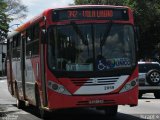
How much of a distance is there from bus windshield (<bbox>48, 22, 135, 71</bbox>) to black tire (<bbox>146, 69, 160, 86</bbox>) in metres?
9.53

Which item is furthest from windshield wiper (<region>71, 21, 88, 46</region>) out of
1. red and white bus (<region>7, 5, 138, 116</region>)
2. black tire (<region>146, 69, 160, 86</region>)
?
black tire (<region>146, 69, 160, 86</region>)

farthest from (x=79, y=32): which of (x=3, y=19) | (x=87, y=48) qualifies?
(x=3, y=19)

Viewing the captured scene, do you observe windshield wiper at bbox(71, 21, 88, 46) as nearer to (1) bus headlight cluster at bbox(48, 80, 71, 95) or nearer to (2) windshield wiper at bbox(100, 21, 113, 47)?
(2) windshield wiper at bbox(100, 21, 113, 47)

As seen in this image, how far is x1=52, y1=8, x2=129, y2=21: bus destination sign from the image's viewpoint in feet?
47.9

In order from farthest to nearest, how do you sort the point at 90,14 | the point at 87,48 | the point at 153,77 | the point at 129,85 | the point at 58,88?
the point at 153,77 → the point at 90,14 → the point at 129,85 → the point at 87,48 → the point at 58,88

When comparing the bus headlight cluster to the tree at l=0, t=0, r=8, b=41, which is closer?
the bus headlight cluster

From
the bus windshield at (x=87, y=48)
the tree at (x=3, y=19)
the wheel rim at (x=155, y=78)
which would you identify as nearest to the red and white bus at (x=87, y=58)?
the bus windshield at (x=87, y=48)

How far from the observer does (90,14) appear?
582 inches

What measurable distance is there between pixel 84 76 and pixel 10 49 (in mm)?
9126

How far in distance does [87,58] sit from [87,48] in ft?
0.92

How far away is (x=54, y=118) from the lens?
55.3ft

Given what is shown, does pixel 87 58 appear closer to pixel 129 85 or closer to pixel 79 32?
pixel 79 32

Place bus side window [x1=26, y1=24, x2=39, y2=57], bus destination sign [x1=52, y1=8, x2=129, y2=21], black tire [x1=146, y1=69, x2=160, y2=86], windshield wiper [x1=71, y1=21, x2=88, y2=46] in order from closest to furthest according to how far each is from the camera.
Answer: windshield wiper [x1=71, y1=21, x2=88, y2=46], bus destination sign [x1=52, y1=8, x2=129, y2=21], bus side window [x1=26, y1=24, x2=39, y2=57], black tire [x1=146, y1=69, x2=160, y2=86]

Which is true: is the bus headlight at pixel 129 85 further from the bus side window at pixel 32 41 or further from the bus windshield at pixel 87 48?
the bus side window at pixel 32 41
